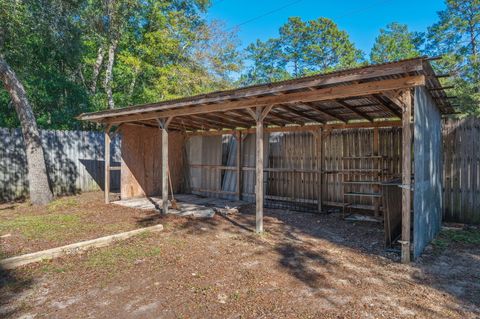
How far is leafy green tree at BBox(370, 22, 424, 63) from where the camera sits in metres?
21.1

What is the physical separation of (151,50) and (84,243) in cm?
1249

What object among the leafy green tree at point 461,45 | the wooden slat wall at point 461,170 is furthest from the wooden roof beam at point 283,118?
the leafy green tree at point 461,45

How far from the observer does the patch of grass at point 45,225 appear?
484 centimetres

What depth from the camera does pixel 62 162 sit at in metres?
8.88

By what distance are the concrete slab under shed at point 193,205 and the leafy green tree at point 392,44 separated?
1838 cm

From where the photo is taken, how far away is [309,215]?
6746 millimetres

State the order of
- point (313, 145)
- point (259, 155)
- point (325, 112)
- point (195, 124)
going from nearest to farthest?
point (259, 155) < point (325, 112) < point (313, 145) < point (195, 124)

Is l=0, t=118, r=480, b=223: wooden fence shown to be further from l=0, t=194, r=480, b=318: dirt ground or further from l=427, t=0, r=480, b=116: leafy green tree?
l=427, t=0, r=480, b=116: leafy green tree

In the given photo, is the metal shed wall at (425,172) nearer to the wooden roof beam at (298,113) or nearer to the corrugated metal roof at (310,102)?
the corrugated metal roof at (310,102)

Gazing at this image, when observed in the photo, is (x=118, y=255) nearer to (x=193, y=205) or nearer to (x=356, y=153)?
(x=193, y=205)

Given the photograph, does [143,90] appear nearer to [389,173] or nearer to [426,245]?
[389,173]

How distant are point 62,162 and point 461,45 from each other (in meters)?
18.1

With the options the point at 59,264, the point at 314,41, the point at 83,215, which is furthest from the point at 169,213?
the point at 314,41

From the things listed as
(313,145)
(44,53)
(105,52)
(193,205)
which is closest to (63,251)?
(193,205)
